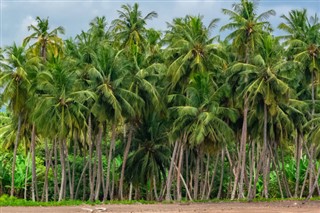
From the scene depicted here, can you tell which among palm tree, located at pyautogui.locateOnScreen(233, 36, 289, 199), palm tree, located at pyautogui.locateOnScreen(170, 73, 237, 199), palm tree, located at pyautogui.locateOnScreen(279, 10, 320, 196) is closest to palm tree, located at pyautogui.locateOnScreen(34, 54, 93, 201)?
palm tree, located at pyautogui.locateOnScreen(170, 73, 237, 199)

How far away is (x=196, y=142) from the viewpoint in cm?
4291

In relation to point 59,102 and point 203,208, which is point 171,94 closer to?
point 59,102

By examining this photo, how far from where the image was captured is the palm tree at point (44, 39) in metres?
50.1

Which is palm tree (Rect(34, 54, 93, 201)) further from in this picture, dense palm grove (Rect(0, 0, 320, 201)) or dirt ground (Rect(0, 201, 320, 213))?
dirt ground (Rect(0, 201, 320, 213))

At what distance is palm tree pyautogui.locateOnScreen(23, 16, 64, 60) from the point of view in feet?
164

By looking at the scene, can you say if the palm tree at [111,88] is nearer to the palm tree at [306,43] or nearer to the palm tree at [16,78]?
the palm tree at [16,78]

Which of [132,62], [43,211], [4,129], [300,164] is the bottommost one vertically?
[43,211]

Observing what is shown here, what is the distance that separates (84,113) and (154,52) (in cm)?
1022

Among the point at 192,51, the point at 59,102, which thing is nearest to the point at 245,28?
the point at 192,51

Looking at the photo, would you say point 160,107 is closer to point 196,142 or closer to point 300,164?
point 196,142

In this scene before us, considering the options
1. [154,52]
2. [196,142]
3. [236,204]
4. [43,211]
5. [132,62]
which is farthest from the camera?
[154,52]

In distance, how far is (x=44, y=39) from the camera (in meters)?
50.2

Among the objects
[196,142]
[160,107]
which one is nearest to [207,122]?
[196,142]

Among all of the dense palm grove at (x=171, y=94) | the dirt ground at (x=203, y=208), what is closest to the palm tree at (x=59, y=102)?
the dense palm grove at (x=171, y=94)
